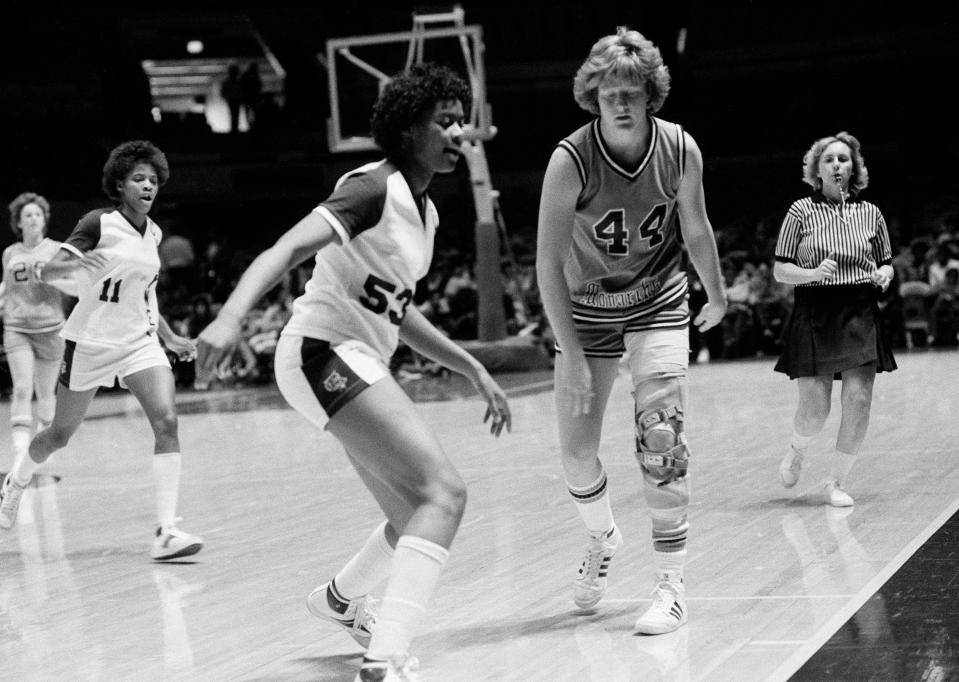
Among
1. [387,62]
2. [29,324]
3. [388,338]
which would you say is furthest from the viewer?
[387,62]

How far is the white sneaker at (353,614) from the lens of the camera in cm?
387

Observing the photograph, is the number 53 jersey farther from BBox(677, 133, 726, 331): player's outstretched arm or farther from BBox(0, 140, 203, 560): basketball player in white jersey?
BBox(677, 133, 726, 331): player's outstretched arm

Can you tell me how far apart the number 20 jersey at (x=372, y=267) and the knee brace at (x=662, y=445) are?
3.09 feet

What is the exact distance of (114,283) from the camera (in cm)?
596

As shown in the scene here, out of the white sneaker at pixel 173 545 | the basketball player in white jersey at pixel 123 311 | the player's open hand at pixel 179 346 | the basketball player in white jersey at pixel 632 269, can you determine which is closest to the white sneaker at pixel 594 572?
the basketball player in white jersey at pixel 632 269

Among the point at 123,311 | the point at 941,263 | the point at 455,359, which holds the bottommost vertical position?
the point at 941,263

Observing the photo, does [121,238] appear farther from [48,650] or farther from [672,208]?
[672,208]

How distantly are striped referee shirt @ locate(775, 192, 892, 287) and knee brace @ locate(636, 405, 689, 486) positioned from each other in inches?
94.3

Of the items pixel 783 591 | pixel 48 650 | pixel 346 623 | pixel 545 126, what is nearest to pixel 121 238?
pixel 48 650

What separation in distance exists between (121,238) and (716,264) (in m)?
2.83

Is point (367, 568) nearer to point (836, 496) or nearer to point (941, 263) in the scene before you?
point (836, 496)

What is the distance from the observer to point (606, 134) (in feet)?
13.3

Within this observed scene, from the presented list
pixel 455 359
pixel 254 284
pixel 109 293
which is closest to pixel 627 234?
pixel 455 359

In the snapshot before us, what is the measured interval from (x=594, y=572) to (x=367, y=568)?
86 cm
